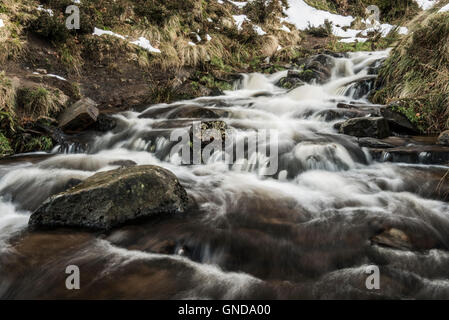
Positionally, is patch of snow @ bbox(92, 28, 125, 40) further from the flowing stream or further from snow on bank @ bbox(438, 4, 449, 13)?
snow on bank @ bbox(438, 4, 449, 13)

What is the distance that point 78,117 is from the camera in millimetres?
5555

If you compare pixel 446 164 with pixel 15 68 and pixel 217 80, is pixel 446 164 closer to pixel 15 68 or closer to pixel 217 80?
pixel 217 80

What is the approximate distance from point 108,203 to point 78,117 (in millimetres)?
3641

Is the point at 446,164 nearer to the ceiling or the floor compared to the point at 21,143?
nearer to the floor

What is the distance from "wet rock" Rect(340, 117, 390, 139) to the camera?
5148 millimetres

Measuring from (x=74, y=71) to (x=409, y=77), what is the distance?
27.9 ft

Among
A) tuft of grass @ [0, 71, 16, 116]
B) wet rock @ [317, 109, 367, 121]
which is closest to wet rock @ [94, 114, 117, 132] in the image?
tuft of grass @ [0, 71, 16, 116]

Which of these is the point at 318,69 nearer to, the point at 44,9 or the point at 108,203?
the point at 44,9

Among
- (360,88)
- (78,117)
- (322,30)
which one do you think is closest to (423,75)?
(360,88)

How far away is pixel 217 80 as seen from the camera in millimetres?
9602

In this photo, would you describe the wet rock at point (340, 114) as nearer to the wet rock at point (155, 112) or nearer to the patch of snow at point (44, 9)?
the wet rock at point (155, 112)

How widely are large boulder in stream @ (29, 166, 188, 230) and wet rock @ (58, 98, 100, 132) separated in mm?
3191

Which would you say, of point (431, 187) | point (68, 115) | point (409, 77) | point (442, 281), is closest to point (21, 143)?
point (68, 115)

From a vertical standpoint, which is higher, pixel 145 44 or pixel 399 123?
pixel 145 44
